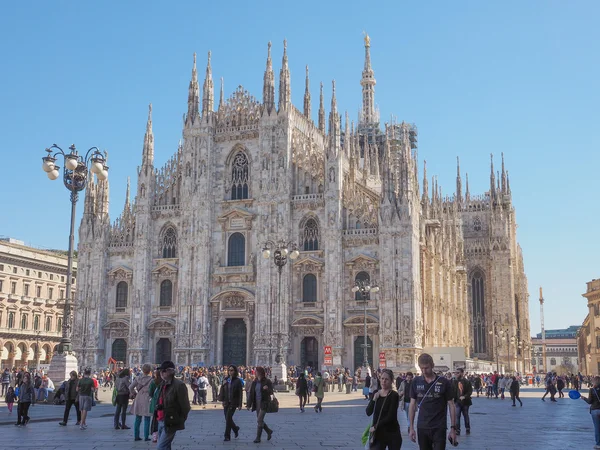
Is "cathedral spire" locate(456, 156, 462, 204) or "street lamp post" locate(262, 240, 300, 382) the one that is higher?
"cathedral spire" locate(456, 156, 462, 204)

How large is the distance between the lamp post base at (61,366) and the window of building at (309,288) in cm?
2485

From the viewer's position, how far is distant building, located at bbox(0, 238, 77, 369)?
213ft

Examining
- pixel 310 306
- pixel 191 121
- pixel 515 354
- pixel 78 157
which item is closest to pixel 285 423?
pixel 78 157

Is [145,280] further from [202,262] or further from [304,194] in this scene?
[304,194]

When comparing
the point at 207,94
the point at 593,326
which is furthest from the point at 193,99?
the point at 593,326

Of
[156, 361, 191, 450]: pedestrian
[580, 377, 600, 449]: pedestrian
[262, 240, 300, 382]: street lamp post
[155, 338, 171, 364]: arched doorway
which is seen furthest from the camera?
[155, 338, 171, 364]: arched doorway

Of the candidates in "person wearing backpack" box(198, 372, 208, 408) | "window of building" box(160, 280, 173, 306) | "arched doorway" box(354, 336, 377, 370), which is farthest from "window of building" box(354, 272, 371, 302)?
"person wearing backpack" box(198, 372, 208, 408)

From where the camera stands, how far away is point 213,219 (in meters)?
52.4

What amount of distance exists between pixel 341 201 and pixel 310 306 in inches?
285

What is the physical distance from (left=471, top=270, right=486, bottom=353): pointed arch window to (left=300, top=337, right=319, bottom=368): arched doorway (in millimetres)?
36665

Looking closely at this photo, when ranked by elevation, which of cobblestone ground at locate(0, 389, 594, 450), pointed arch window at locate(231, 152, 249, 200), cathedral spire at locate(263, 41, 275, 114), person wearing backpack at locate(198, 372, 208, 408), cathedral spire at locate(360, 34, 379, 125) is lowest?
cobblestone ground at locate(0, 389, 594, 450)

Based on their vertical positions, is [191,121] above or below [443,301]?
above

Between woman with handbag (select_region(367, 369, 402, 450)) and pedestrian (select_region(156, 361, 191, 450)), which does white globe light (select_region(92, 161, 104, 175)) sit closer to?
pedestrian (select_region(156, 361, 191, 450))

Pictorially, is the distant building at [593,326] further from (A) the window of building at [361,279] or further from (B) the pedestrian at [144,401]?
(B) the pedestrian at [144,401]
